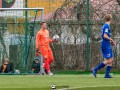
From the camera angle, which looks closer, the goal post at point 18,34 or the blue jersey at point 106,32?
the blue jersey at point 106,32

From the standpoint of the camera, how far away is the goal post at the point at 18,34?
22.9 m

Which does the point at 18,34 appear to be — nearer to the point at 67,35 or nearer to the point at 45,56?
the point at 67,35

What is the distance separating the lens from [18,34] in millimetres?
22812

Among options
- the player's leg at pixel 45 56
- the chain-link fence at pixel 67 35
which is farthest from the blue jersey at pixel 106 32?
the chain-link fence at pixel 67 35

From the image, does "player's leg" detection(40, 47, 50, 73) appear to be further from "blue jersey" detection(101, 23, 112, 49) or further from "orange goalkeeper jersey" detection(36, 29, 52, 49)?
"blue jersey" detection(101, 23, 112, 49)

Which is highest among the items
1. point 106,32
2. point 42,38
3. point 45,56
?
point 106,32

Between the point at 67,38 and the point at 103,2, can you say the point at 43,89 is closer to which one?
the point at 67,38

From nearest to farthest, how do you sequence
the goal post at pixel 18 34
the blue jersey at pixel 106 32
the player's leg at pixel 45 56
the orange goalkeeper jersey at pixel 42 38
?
1. the blue jersey at pixel 106 32
2. the player's leg at pixel 45 56
3. the orange goalkeeper jersey at pixel 42 38
4. the goal post at pixel 18 34

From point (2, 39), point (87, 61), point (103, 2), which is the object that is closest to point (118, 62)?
point (87, 61)

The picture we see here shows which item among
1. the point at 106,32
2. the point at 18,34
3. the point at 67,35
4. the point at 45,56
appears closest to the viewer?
the point at 106,32

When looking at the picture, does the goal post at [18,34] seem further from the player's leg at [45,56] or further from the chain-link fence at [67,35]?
the player's leg at [45,56]

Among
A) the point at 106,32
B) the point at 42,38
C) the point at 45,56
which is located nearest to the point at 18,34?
the point at 42,38

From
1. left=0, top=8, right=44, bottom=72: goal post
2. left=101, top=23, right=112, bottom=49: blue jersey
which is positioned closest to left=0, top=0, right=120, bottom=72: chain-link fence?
left=0, top=8, right=44, bottom=72: goal post

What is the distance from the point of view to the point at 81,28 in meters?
23.7
